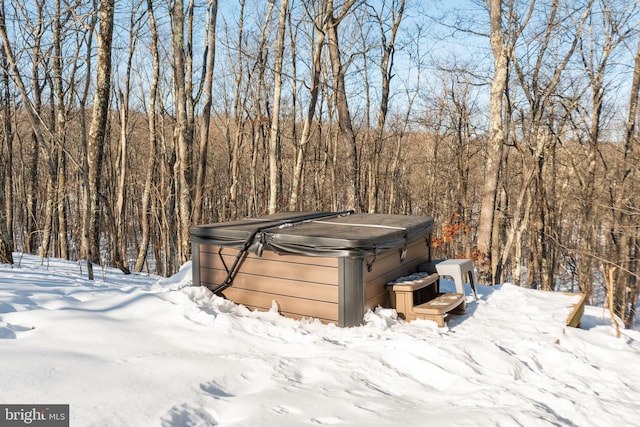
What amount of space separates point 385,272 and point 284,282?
3.47 feet

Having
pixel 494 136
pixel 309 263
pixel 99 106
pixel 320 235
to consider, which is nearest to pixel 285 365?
pixel 309 263

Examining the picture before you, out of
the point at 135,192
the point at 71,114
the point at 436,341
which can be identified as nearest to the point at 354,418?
the point at 436,341

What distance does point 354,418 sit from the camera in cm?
216

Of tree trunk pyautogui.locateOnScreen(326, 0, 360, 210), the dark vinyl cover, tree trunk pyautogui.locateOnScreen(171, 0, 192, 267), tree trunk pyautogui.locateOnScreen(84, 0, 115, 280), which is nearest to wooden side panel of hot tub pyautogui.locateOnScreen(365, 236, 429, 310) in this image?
the dark vinyl cover

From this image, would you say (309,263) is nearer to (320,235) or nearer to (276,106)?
(320,235)

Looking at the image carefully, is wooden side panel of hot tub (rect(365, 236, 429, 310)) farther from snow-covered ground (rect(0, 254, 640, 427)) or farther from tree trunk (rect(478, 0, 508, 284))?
tree trunk (rect(478, 0, 508, 284))

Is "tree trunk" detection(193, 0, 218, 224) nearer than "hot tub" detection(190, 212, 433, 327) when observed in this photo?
No

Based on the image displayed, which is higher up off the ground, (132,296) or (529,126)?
(529,126)

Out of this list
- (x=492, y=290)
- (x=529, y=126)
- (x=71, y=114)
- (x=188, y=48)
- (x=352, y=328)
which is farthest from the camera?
(x=71, y=114)

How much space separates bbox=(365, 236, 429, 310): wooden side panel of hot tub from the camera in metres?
4.03

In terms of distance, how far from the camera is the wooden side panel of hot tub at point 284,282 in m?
3.94

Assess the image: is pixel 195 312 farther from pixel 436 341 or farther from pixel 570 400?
pixel 570 400

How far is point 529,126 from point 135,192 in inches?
733

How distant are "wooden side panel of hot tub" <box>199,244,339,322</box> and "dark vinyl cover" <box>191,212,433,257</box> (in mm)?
125
